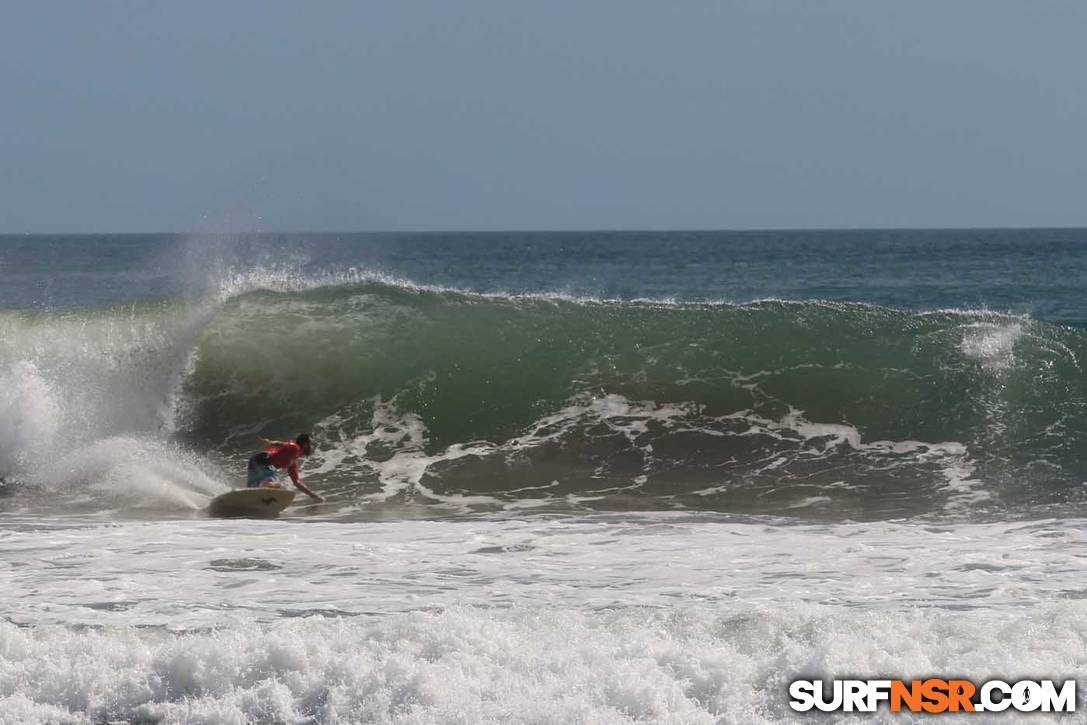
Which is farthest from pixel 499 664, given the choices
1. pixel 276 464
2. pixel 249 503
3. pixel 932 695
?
pixel 276 464

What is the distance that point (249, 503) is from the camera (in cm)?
1109

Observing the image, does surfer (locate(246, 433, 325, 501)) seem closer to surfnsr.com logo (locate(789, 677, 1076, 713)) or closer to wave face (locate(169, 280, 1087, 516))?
wave face (locate(169, 280, 1087, 516))

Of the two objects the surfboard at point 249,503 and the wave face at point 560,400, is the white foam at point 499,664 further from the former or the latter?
the wave face at point 560,400

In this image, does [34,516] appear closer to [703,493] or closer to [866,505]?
[703,493]

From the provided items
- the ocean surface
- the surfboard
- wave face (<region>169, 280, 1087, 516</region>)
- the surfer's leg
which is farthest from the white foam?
the surfer's leg

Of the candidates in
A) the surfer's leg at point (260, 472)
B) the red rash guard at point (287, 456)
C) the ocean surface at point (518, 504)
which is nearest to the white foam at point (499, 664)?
the ocean surface at point (518, 504)

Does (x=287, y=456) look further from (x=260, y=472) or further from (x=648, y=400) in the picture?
(x=648, y=400)

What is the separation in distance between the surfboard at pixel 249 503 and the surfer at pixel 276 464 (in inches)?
10.8

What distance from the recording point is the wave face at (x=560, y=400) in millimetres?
12445

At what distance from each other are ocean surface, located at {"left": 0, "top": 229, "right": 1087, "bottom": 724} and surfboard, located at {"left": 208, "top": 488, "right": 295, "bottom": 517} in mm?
227

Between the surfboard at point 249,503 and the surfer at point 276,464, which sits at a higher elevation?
the surfer at point 276,464

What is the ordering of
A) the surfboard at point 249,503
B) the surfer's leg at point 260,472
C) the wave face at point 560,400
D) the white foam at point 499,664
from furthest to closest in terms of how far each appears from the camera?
the wave face at point 560,400, the surfer's leg at point 260,472, the surfboard at point 249,503, the white foam at point 499,664

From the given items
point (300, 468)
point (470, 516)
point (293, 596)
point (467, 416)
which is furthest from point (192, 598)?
point (467, 416)

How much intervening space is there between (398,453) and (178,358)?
4.27 m
